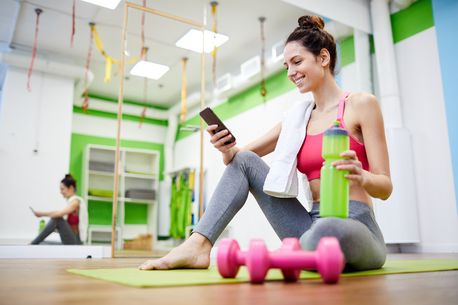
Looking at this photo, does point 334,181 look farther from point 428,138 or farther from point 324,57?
point 428,138

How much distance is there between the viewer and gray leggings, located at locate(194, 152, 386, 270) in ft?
3.85

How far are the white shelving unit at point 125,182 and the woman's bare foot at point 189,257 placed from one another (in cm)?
476

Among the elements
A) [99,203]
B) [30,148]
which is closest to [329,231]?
[30,148]

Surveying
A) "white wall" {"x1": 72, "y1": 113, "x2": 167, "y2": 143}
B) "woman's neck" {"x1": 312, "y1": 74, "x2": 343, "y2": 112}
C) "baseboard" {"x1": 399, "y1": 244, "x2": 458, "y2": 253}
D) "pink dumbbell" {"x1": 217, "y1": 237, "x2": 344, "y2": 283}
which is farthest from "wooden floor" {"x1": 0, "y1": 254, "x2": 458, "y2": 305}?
"white wall" {"x1": 72, "y1": 113, "x2": 167, "y2": 143}

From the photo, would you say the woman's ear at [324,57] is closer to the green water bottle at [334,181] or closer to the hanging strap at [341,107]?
the hanging strap at [341,107]

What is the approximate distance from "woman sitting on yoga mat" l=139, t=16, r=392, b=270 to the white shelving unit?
4777 mm

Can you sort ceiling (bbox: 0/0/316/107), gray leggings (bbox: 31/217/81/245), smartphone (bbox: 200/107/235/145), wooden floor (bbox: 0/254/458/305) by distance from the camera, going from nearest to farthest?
1. wooden floor (bbox: 0/254/458/305)
2. smartphone (bbox: 200/107/235/145)
3. gray leggings (bbox: 31/217/81/245)
4. ceiling (bbox: 0/0/316/107)

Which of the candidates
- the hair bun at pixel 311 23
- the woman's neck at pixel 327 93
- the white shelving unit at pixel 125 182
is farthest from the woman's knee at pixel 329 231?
the white shelving unit at pixel 125 182

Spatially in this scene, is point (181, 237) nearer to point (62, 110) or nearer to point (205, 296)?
point (62, 110)

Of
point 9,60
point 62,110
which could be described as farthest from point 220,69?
point 9,60

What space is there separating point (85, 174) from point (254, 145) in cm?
508

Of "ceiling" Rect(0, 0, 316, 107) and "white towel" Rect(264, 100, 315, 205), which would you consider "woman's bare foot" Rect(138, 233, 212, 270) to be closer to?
"white towel" Rect(264, 100, 315, 205)

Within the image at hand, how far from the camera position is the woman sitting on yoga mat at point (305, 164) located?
1247 mm

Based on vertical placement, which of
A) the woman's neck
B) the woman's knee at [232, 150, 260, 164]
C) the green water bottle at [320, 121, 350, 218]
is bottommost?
the green water bottle at [320, 121, 350, 218]
